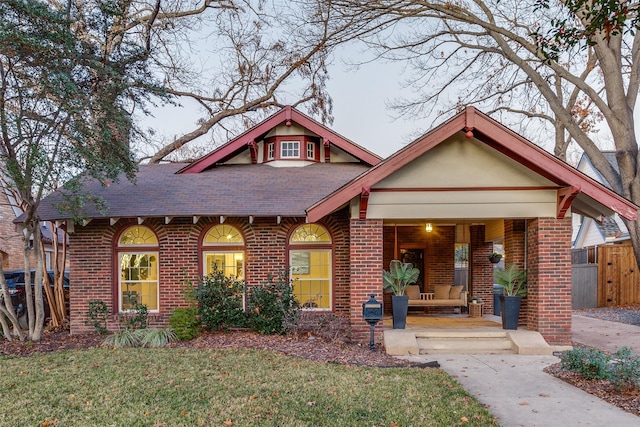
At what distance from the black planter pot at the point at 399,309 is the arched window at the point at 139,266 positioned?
5.63 meters

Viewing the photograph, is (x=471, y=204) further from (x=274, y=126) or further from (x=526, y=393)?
(x=274, y=126)

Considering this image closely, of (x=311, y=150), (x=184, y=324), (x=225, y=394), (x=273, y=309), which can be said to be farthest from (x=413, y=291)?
(x=225, y=394)

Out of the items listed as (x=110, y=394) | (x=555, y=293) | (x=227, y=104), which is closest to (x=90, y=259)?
(x=110, y=394)

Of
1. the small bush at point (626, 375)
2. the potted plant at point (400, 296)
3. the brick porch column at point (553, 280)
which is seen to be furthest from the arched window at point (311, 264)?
the small bush at point (626, 375)

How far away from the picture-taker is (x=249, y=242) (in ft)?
36.7

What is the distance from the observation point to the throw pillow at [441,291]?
43.9 feet

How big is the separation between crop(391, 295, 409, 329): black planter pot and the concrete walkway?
1.24m

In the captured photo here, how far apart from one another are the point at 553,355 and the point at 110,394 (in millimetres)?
7458

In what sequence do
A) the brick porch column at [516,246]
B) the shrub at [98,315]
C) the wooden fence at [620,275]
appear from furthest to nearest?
the wooden fence at [620,275]
the shrub at [98,315]
the brick porch column at [516,246]

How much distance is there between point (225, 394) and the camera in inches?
229

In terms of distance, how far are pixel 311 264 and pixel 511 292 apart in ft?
14.6

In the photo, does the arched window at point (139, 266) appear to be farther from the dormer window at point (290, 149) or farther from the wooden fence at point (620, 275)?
the wooden fence at point (620, 275)

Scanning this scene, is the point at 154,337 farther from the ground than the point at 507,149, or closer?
closer

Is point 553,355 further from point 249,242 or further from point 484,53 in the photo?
point 484,53
